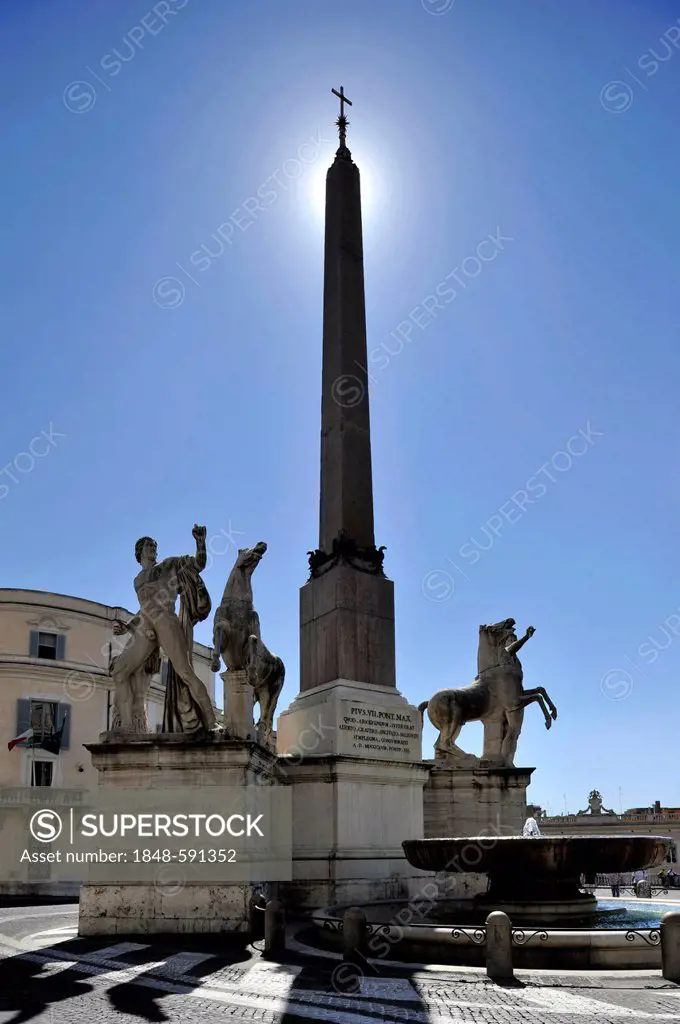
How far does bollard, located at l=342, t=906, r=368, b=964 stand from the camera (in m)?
8.23

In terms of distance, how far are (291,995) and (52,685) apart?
99.6 feet

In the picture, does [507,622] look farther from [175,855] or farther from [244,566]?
[175,855]

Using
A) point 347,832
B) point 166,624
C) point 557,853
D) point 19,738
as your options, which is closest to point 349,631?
point 347,832

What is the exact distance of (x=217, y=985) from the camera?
7.53 meters

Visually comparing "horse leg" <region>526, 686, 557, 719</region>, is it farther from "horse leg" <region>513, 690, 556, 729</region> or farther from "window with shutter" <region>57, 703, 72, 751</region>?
"window with shutter" <region>57, 703, 72, 751</region>

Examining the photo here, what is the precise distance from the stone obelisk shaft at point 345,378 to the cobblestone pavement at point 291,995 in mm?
8140

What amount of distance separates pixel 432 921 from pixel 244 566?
5560 mm

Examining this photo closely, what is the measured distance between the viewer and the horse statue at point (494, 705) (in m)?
16.7

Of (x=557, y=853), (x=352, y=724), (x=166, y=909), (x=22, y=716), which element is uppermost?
(x=22, y=716)

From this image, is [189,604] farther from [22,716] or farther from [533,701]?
[22,716]

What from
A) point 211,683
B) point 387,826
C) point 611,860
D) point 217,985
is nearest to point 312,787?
point 387,826

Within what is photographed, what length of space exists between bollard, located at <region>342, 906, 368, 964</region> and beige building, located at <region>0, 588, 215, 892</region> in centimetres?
2669

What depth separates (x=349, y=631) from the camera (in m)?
14.7

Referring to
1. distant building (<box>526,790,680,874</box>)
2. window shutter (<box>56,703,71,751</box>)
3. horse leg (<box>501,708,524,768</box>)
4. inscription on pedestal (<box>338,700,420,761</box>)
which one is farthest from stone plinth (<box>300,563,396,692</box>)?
distant building (<box>526,790,680,874</box>)
